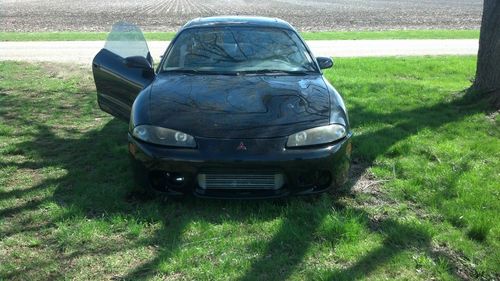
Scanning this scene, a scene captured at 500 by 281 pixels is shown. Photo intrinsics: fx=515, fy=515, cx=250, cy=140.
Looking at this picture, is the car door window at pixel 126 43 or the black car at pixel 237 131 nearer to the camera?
the black car at pixel 237 131

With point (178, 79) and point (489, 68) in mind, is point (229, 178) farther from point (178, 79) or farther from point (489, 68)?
point (489, 68)

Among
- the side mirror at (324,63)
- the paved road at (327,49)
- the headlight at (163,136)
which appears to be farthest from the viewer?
the paved road at (327,49)

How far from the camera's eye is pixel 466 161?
503 cm

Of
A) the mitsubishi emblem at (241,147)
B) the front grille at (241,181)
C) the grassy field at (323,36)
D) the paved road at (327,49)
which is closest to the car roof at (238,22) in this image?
the mitsubishi emblem at (241,147)

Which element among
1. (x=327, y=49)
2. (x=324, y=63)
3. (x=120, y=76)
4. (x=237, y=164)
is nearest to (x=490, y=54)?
(x=324, y=63)

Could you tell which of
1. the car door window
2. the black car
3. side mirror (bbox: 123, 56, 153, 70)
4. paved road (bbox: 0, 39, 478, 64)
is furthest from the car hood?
paved road (bbox: 0, 39, 478, 64)

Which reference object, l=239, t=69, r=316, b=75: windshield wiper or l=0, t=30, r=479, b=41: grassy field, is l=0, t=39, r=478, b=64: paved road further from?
l=239, t=69, r=316, b=75: windshield wiper

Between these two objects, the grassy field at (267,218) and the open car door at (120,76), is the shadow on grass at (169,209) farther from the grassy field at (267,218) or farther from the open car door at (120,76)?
the open car door at (120,76)

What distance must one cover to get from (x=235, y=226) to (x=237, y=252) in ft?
1.22

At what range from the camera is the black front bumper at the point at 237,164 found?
379 centimetres

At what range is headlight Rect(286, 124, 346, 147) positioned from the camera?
12.8ft

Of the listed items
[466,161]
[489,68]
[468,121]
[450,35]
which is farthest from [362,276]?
[450,35]

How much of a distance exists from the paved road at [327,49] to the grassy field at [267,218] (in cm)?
742

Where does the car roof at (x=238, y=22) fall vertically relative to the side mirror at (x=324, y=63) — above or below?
above
